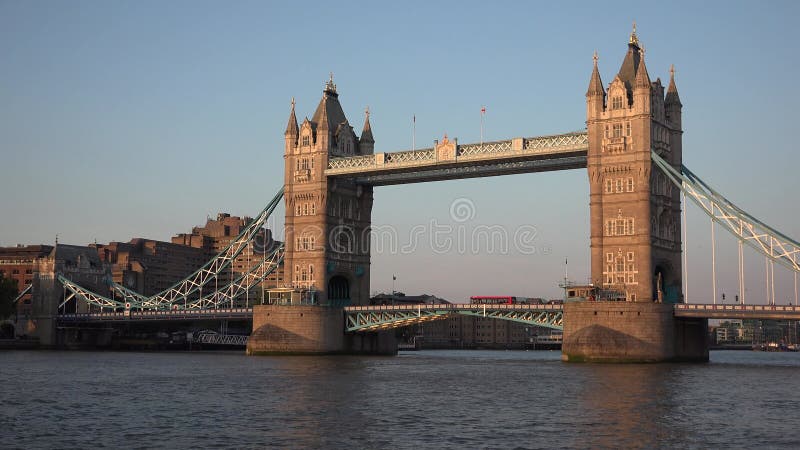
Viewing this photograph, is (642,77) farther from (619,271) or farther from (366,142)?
(366,142)

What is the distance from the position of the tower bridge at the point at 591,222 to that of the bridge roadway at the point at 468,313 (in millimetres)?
176

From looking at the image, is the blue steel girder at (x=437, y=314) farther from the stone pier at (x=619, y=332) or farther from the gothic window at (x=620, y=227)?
the gothic window at (x=620, y=227)

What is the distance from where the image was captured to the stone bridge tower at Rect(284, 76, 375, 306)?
405ft

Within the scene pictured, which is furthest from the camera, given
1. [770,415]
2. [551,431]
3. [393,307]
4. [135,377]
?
[393,307]

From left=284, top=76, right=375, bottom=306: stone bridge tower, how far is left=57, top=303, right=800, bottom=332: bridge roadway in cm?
583

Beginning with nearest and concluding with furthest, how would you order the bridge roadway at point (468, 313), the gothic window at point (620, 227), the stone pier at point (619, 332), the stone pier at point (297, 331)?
the bridge roadway at point (468, 313) → the stone pier at point (619, 332) → the gothic window at point (620, 227) → the stone pier at point (297, 331)

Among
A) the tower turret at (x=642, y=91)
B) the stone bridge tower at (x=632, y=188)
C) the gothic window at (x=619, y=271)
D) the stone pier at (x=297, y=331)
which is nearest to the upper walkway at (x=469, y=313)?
the stone pier at (x=297, y=331)

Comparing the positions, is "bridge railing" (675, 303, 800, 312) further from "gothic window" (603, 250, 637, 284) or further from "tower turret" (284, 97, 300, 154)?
"tower turret" (284, 97, 300, 154)

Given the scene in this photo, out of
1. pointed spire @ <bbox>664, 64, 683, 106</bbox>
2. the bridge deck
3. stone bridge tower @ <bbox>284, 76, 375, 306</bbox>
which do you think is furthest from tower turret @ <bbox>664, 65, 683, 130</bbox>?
the bridge deck

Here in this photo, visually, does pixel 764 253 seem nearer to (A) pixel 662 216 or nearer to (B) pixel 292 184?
(A) pixel 662 216

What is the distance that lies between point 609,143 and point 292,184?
4255 centimetres

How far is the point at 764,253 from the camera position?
92.2 metres

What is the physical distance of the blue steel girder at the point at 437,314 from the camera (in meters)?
106

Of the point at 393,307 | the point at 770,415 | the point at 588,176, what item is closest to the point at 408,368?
the point at 393,307
